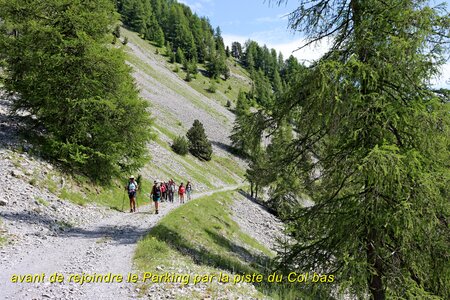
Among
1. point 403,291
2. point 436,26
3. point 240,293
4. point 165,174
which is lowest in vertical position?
point 165,174

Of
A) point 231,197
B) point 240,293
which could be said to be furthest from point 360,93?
point 231,197

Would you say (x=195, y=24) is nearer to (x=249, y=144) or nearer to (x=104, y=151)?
(x=104, y=151)

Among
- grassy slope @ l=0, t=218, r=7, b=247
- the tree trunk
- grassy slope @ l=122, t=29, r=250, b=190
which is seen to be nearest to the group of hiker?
grassy slope @ l=122, t=29, r=250, b=190

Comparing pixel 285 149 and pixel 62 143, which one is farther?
pixel 62 143

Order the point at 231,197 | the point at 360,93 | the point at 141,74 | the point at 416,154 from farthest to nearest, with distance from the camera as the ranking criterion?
1. the point at 141,74
2. the point at 231,197
3. the point at 360,93
4. the point at 416,154

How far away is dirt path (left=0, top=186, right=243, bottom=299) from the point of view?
6.98 m

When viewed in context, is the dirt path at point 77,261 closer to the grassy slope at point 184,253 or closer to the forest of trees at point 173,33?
the grassy slope at point 184,253

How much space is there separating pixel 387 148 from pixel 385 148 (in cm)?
6

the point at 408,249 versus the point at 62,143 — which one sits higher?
the point at 408,249

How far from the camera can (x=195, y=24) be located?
163750 mm

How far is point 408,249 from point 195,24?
170 m

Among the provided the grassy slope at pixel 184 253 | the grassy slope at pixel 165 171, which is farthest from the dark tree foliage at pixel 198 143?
the grassy slope at pixel 184 253

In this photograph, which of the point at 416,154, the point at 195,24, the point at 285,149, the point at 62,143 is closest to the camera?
the point at 416,154

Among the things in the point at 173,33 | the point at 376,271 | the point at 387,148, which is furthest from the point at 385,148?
the point at 173,33
